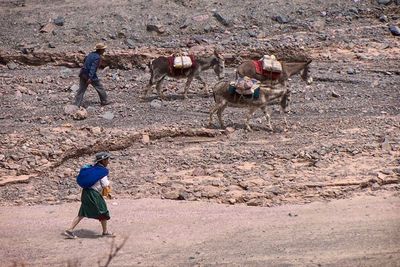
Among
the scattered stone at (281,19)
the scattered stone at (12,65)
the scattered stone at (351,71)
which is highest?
the scattered stone at (281,19)

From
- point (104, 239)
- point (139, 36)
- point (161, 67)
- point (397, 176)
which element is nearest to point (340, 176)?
point (397, 176)

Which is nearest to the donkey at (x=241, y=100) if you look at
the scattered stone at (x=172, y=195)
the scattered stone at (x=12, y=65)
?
the scattered stone at (x=172, y=195)

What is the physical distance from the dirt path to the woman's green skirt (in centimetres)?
41

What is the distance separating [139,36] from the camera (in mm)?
23875

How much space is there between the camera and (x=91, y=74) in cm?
1888

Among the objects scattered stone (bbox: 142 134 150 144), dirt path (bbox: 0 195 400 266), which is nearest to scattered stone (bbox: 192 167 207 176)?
dirt path (bbox: 0 195 400 266)

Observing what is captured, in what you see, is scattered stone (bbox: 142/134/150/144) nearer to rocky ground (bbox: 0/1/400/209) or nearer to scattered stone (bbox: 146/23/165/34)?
rocky ground (bbox: 0/1/400/209)

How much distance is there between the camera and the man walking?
18.8m

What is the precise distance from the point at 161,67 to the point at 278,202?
6.30m

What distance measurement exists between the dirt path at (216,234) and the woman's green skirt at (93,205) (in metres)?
0.41

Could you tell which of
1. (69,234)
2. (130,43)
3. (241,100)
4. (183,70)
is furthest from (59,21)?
(69,234)

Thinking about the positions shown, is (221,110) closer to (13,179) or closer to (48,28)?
(13,179)

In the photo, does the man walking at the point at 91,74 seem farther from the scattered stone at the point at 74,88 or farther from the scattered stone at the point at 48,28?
the scattered stone at the point at 48,28

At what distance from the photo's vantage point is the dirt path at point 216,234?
12.3 m
